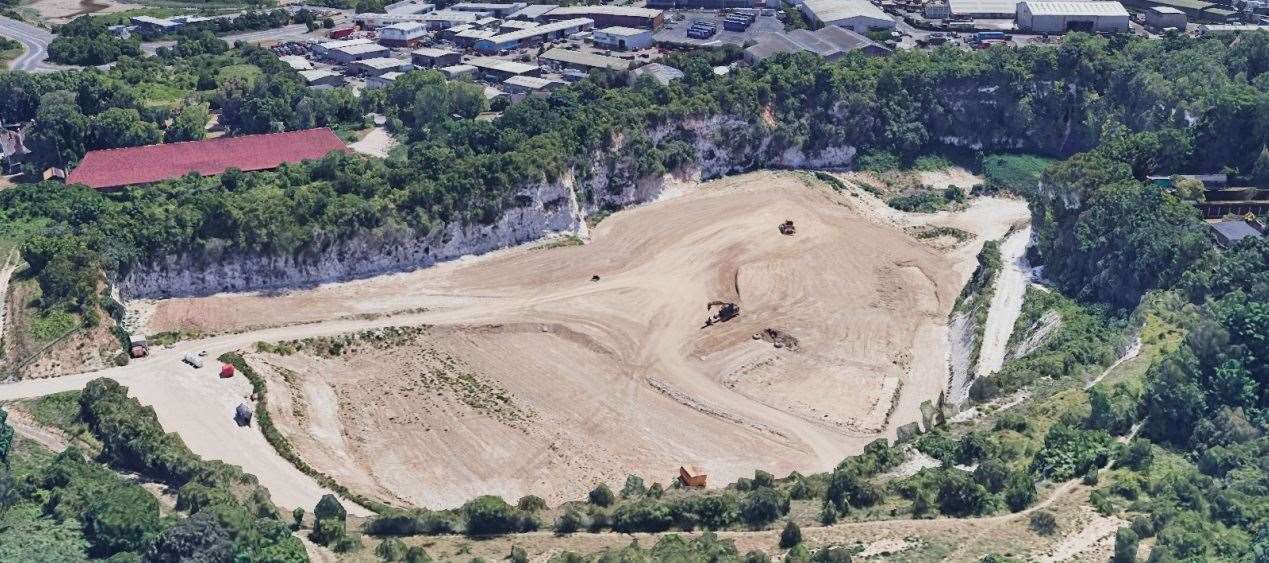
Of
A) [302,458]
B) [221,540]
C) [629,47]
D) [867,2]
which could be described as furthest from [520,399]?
[867,2]

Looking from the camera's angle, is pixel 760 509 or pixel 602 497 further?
pixel 602 497

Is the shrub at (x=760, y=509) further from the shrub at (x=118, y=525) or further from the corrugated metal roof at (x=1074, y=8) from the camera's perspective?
the corrugated metal roof at (x=1074, y=8)

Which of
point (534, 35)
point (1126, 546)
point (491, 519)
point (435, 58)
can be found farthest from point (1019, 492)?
point (534, 35)

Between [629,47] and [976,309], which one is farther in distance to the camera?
[629,47]

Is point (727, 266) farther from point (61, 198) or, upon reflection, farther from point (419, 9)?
point (419, 9)

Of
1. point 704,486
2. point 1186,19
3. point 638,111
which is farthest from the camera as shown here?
point 1186,19

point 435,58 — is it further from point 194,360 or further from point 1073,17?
point 1073,17
